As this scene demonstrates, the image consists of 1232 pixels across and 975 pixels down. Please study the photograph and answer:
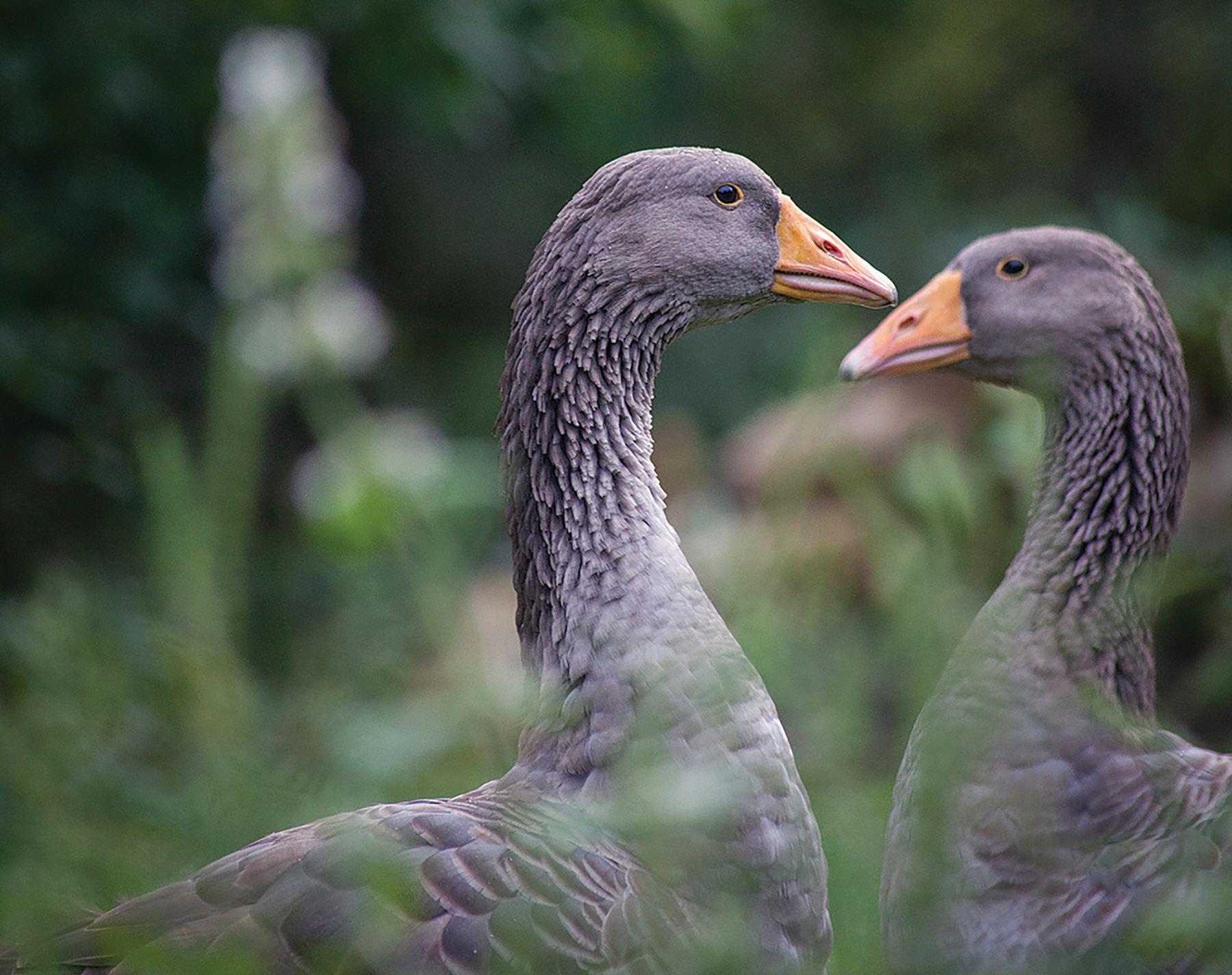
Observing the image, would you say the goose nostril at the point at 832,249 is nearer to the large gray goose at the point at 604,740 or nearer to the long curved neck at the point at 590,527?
the large gray goose at the point at 604,740

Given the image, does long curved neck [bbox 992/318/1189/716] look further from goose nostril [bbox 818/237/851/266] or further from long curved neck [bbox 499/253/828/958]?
long curved neck [bbox 499/253/828/958]

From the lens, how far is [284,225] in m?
4.62

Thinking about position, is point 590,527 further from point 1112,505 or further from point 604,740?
point 1112,505

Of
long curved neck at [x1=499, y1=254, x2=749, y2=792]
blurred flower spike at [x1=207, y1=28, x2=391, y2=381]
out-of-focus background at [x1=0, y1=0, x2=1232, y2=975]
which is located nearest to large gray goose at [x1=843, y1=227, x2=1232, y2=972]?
out-of-focus background at [x1=0, y1=0, x2=1232, y2=975]

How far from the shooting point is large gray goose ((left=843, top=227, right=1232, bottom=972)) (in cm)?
286

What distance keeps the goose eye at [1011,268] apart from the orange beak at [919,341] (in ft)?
0.35

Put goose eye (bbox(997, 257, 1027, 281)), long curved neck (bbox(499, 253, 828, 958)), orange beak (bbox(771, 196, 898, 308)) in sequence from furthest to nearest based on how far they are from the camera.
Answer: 1. goose eye (bbox(997, 257, 1027, 281))
2. orange beak (bbox(771, 196, 898, 308))
3. long curved neck (bbox(499, 253, 828, 958))

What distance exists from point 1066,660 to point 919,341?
94cm

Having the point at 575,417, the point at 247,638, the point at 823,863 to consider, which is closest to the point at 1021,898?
the point at 823,863

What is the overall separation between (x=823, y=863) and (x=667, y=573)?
0.70 metres

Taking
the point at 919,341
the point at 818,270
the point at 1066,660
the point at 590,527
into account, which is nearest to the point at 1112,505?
the point at 1066,660

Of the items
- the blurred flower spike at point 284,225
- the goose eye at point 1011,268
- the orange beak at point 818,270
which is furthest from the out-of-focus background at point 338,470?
the orange beak at point 818,270

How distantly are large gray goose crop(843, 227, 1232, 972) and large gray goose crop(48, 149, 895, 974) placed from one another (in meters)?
0.39

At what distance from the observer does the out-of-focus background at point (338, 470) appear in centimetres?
401
